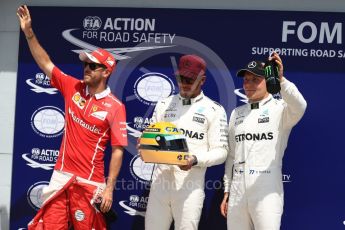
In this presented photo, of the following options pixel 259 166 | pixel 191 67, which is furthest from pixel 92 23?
pixel 259 166

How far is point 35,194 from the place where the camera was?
4812mm

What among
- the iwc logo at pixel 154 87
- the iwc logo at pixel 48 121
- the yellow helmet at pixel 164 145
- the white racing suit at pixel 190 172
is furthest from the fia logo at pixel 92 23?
the yellow helmet at pixel 164 145

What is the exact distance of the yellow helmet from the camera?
374cm

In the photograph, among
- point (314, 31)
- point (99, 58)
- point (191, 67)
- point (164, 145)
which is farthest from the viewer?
point (314, 31)

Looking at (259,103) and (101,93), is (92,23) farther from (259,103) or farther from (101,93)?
(259,103)

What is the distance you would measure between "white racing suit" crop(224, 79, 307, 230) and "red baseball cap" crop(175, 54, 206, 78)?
0.45 meters

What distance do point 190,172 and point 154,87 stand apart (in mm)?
978

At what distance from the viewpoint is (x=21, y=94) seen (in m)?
4.83

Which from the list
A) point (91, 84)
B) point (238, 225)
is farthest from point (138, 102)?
point (238, 225)

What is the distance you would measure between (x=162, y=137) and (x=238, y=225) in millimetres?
795

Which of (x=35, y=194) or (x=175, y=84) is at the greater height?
(x=175, y=84)

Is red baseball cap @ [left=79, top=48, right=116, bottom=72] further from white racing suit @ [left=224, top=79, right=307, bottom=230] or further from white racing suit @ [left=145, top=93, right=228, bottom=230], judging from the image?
white racing suit @ [left=224, top=79, right=307, bottom=230]

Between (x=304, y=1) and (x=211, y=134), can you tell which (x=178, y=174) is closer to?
(x=211, y=134)

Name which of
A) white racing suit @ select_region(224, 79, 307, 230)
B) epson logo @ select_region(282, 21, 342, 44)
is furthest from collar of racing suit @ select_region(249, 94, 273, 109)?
epson logo @ select_region(282, 21, 342, 44)
